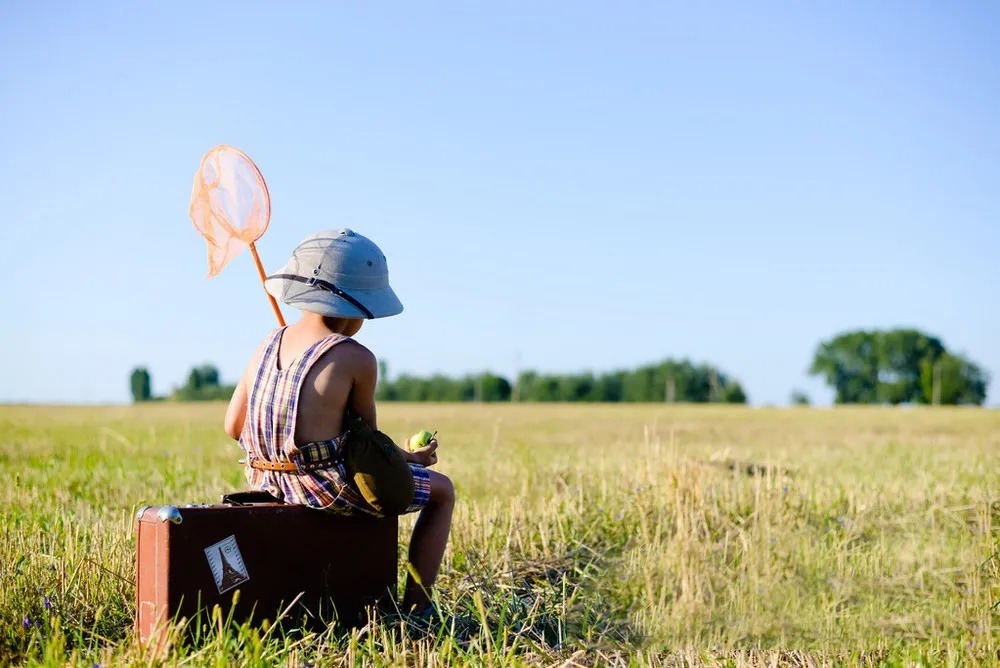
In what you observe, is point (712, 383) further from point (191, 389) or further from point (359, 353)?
point (359, 353)

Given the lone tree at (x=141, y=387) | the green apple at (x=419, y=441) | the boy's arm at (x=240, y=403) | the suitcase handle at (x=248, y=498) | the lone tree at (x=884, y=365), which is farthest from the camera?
the lone tree at (x=884, y=365)

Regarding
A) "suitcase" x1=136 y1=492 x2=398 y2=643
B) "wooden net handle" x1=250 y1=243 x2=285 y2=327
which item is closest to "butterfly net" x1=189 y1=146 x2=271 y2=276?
"wooden net handle" x1=250 y1=243 x2=285 y2=327

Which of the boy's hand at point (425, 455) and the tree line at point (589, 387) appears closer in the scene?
the boy's hand at point (425, 455)

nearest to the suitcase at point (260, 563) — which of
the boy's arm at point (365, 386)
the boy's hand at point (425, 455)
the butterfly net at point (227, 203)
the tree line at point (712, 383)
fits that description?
the boy's hand at point (425, 455)

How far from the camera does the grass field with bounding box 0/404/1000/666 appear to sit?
13.2 feet

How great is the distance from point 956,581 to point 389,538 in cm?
346

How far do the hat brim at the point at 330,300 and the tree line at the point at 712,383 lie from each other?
42.4 m

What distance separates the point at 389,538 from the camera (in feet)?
14.6

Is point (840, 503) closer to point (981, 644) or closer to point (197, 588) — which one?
point (981, 644)

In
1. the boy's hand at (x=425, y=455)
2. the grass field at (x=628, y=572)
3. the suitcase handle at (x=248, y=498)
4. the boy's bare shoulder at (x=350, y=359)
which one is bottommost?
the grass field at (x=628, y=572)

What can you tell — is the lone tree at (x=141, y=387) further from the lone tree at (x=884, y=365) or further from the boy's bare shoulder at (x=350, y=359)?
the lone tree at (x=884, y=365)

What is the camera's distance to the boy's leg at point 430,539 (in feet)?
14.6

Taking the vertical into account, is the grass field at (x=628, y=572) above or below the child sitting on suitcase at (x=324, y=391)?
below

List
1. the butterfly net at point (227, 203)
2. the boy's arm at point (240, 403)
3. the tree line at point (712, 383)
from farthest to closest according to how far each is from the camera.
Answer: the tree line at point (712, 383) → the butterfly net at point (227, 203) → the boy's arm at point (240, 403)
